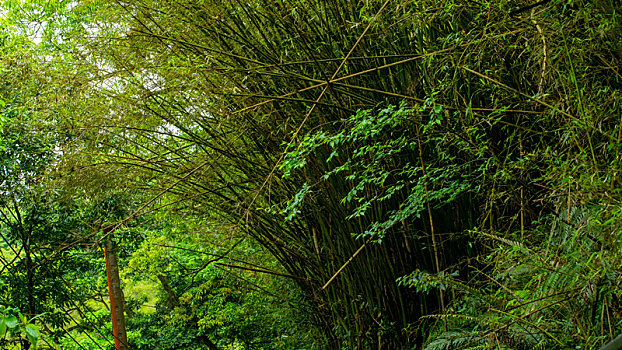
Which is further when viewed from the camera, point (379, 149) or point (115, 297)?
point (115, 297)

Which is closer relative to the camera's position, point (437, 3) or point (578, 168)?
point (578, 168)

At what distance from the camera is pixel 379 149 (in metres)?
1.95

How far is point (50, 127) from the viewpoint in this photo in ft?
11.4

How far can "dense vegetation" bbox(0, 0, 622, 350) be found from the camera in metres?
1.37

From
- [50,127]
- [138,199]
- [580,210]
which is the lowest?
[580,210]

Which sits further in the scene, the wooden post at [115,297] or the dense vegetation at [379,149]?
the wooden post at [115,297]

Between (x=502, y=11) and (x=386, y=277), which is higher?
(x=502, y=11)

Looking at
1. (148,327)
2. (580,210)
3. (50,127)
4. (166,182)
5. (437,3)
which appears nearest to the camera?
(580,210)

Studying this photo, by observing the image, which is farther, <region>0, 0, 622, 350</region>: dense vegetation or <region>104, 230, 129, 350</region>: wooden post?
<region>104, 230, 129, 350</region>: wooden post

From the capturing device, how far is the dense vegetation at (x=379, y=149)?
4.50 feet

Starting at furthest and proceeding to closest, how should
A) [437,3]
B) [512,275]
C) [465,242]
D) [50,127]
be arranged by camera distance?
1. [50,127]
2. [465,242]
3. [437,3]
4. [512,275]

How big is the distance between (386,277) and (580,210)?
3.97 ft

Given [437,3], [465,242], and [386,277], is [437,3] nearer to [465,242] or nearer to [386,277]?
[465,242]

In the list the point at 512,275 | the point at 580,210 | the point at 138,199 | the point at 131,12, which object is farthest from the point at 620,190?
the point at 138,199
